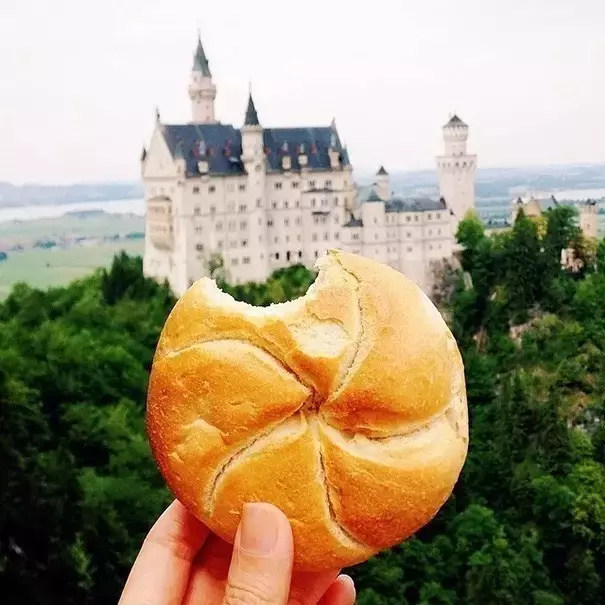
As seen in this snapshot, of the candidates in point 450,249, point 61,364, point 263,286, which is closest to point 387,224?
point 450,249

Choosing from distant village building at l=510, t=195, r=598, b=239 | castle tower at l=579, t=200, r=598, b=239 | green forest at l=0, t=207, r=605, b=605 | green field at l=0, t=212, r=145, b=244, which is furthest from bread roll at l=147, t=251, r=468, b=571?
castle tower at l=579, t=200, r=598, b=239

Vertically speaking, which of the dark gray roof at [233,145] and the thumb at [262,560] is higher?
the dark gray roof at [233,145]

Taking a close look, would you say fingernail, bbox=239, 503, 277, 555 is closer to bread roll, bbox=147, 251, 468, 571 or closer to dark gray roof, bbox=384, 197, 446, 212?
bread roll, bbox=147, 251, 468, 571

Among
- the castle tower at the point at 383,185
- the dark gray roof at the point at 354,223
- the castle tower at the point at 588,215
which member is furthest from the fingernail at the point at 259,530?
the castle tower at the point at 383,185

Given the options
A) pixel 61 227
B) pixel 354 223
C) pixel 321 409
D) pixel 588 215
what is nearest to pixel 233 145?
pixel 354 223

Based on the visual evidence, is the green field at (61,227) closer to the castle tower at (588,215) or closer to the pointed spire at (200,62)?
the pointed spire at (200,62)

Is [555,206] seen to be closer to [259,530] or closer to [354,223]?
[354,223]
